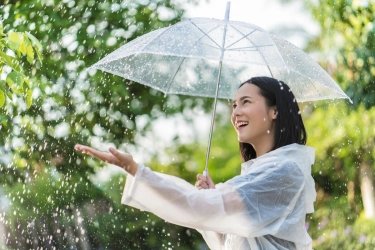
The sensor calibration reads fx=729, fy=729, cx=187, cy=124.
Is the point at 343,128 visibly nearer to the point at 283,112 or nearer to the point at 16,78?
the point at 16,78

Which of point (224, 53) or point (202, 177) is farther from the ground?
point (224, 53)

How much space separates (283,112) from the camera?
2.40 m

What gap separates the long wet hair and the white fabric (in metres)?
0.07

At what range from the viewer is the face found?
7.79 feet

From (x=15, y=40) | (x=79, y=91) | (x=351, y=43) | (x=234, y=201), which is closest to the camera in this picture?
(x=234, y=201)

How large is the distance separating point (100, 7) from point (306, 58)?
11.4 feet

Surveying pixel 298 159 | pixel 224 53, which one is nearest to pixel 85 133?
pixel 224 53

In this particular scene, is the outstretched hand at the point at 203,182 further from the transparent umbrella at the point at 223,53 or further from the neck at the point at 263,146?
the neck at the point at 263,146

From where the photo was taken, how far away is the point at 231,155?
7246mm

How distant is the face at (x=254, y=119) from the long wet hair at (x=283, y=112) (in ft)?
0.06

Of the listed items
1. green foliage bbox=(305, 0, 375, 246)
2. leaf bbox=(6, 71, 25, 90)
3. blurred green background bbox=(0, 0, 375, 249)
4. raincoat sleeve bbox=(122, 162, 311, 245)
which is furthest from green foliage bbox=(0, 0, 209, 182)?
raincoat sleeve bbox=(122, 162, 311, 245)

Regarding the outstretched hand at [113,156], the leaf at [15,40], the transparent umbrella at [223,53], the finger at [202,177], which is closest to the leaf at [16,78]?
the leaf at [15,40]

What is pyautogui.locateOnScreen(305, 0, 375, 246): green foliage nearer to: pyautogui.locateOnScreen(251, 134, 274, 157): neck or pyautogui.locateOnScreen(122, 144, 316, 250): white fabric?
pyautogui.locateOnScreen(251, 134, 274, 157): neck

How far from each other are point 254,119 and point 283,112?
0.34 feet
